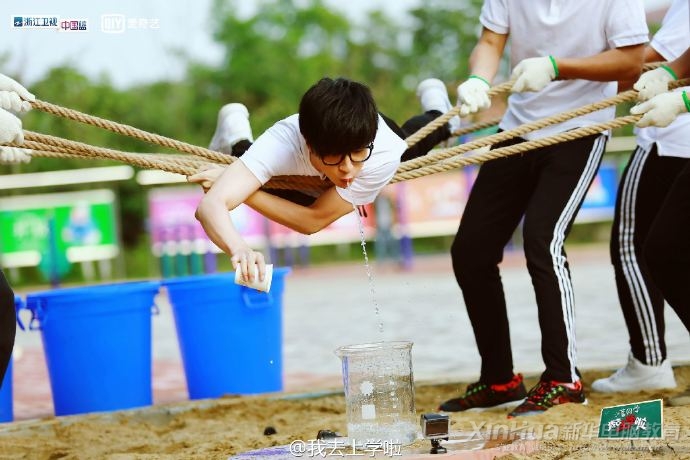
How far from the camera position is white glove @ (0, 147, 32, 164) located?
4.27 m

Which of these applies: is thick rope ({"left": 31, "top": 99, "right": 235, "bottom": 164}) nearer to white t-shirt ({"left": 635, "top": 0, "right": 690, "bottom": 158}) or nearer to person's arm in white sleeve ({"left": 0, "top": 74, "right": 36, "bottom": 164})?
person's arm in white sleeve ({"left": 0, "top": 74, "right": 36, "bottom": 164})

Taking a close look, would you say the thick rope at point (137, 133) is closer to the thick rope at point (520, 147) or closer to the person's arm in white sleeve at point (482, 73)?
the thick rope at point (520, 147)

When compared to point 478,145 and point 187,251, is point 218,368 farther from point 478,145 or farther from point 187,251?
point 187,251

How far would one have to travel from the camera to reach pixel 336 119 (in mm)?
3393

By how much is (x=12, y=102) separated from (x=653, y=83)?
2441mm

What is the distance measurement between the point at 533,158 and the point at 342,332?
14.3 ft

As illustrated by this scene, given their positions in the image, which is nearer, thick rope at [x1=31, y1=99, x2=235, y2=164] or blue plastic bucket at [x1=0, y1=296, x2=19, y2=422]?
thick rope at [x1=31, y1=99, x2=235, y2=164]

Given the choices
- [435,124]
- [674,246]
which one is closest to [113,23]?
[435,124]

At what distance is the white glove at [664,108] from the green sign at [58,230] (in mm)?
10905

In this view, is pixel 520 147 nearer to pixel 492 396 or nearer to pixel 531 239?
pixel 531 239

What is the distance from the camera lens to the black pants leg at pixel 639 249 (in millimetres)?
4391

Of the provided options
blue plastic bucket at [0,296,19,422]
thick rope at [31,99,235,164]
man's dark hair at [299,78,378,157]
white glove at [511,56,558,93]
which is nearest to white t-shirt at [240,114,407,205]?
man's dark hair at [299,78,378,157]

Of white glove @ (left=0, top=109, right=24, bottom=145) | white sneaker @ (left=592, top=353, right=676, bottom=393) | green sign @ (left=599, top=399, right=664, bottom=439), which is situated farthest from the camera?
white sneaker @ (left=592, top=353, right=676, bottom=393)

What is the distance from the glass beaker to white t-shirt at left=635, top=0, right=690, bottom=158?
158 centimetres
